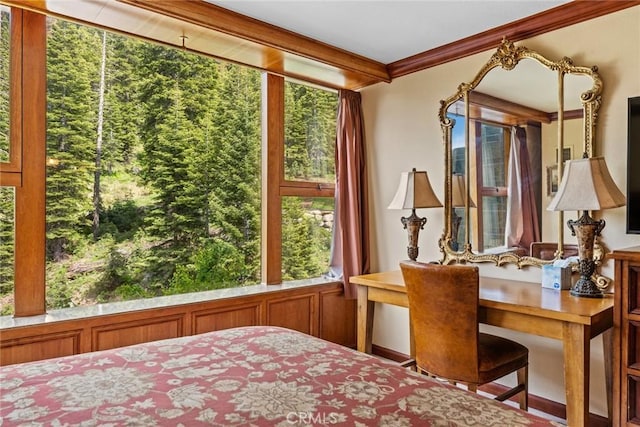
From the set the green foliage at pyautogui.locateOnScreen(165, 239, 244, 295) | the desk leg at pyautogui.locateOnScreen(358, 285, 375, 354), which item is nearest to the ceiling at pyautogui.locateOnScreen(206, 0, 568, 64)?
the green foliage at pyautogui.locateOnScreen(165, 239, 244, 295)

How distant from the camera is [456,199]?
3.10m

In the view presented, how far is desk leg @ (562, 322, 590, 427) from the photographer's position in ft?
6.00

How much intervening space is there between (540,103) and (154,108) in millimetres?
2550

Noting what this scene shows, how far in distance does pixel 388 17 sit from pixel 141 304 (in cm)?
241

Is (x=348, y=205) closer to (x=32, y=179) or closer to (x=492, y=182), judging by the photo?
(x=492, y=182)

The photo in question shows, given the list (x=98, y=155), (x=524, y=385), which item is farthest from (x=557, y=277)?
(x=98, y=155)

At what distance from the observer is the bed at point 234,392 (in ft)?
3.48

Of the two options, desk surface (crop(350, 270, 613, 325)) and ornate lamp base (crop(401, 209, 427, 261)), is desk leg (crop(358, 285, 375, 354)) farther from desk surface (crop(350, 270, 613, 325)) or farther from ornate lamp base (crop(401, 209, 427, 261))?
ornate lamp base (crop(401, 209, 427, 261))

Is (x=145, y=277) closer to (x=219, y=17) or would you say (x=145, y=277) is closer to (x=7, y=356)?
(x=7, y=356)

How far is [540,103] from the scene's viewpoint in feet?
8.69

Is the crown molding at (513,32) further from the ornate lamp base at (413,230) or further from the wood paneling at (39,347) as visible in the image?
the wood paneling at (39,347)

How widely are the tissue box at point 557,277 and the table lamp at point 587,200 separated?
0.09m

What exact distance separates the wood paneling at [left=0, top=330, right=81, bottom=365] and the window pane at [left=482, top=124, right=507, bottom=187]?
279 centimetres

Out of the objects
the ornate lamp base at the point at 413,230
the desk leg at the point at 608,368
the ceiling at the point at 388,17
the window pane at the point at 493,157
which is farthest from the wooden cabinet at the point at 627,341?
the ceiling at the point at 388,17
